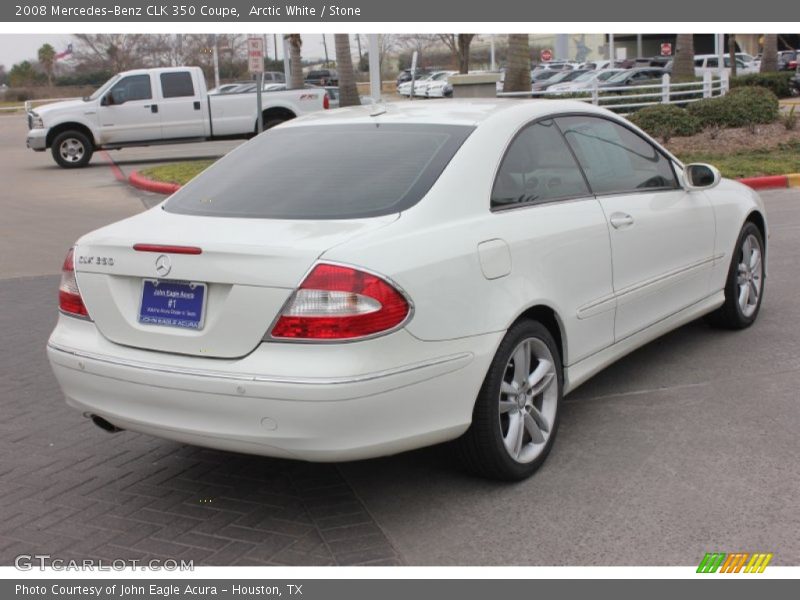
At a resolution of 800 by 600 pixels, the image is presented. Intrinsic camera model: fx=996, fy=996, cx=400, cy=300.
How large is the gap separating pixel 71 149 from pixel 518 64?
10282 mm

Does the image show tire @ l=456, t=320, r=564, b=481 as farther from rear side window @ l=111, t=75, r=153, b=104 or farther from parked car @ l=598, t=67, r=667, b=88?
parked car @ l=598, t=67, r=667, b=88

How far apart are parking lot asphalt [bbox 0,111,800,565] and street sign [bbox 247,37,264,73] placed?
9151mm

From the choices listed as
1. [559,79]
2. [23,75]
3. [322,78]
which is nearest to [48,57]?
[23,75]

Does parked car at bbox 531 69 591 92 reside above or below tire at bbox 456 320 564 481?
above

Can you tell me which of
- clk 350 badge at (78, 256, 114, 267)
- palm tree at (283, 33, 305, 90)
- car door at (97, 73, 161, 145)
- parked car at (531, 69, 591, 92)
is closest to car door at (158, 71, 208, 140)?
car door at (97, 73, 161, 145)

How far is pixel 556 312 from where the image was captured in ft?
14.7

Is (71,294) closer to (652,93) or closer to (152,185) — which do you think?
(152,185)

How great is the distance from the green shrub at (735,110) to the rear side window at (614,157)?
12.8 meters

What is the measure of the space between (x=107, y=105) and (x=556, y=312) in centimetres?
1945

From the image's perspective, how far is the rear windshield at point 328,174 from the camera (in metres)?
4.18

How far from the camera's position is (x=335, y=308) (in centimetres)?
361

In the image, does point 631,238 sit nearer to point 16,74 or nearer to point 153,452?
point 153,452

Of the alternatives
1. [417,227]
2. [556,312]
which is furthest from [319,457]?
[556,312]

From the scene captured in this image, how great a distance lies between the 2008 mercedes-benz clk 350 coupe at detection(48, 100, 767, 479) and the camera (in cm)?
364
